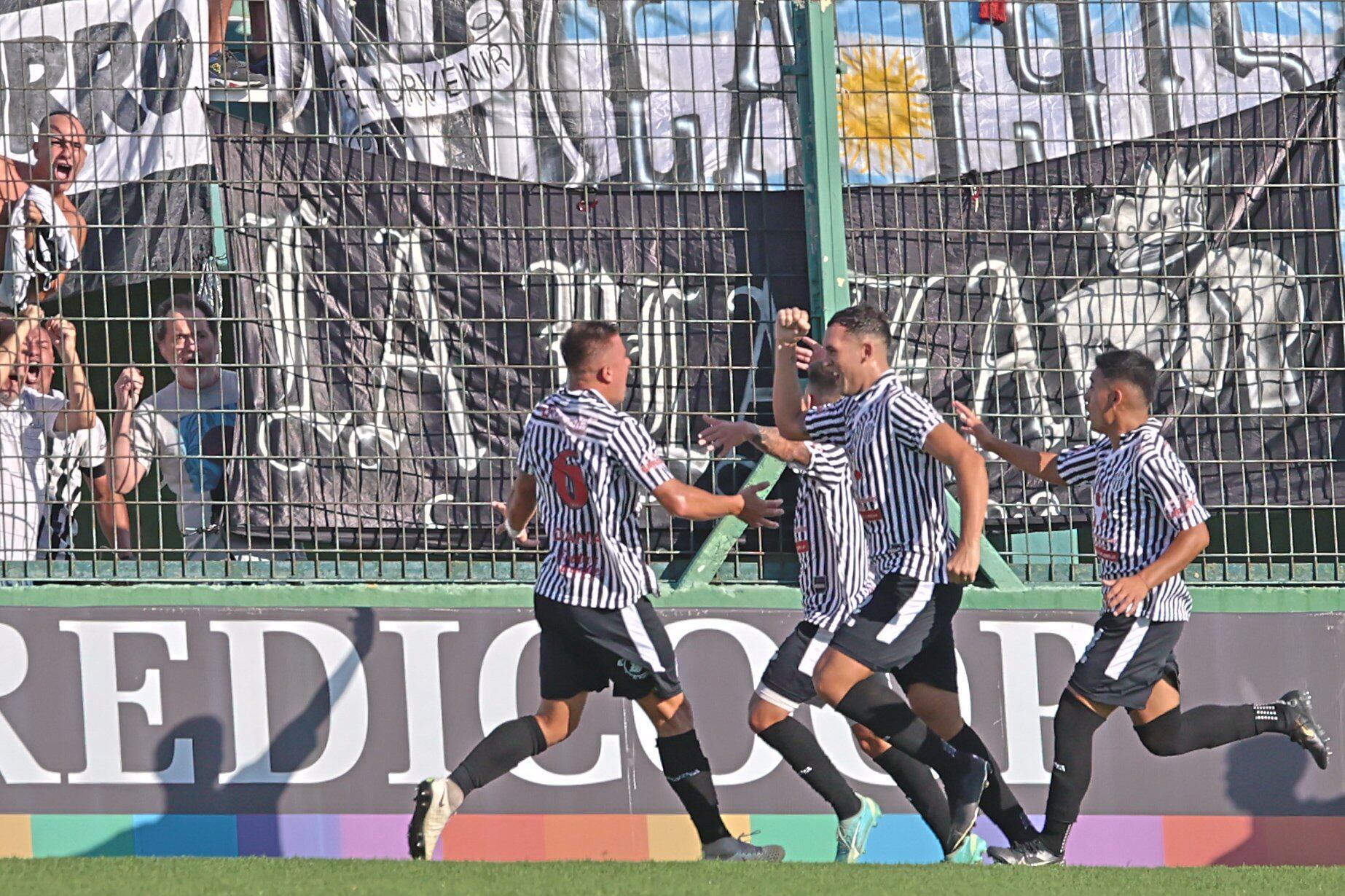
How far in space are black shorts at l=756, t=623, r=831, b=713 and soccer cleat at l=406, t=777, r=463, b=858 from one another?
3.90 ft

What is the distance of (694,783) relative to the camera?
20.0 feet

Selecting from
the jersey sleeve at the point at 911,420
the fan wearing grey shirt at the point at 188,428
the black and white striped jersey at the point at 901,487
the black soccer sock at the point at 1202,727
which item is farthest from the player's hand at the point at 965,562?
the fan wearing grey shirt at the point at 188,428

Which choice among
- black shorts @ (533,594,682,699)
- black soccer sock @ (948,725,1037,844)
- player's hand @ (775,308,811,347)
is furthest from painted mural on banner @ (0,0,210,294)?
black soccer sock @ (948,725,1037,844)

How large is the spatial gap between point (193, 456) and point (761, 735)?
2.63 m

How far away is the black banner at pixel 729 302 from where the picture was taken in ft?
23.3

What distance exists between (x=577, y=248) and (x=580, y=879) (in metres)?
3.07

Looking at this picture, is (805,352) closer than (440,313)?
Yes

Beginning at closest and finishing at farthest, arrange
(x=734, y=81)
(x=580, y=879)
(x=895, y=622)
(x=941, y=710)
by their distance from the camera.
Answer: (x=580, y=879), (x=895, y=622), (x=941, y=710), (x=734, y=81)

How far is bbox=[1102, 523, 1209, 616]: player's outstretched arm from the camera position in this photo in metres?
5.95

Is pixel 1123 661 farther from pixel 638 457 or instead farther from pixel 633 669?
pixel 638 457

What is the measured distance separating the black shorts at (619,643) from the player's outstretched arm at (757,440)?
67cm

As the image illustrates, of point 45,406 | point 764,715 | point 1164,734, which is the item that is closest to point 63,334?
point 45,406

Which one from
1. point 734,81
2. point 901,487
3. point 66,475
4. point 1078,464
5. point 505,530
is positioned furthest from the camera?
point 734,81

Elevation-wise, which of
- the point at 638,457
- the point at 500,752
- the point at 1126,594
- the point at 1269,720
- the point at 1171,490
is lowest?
the point at 1269,720
